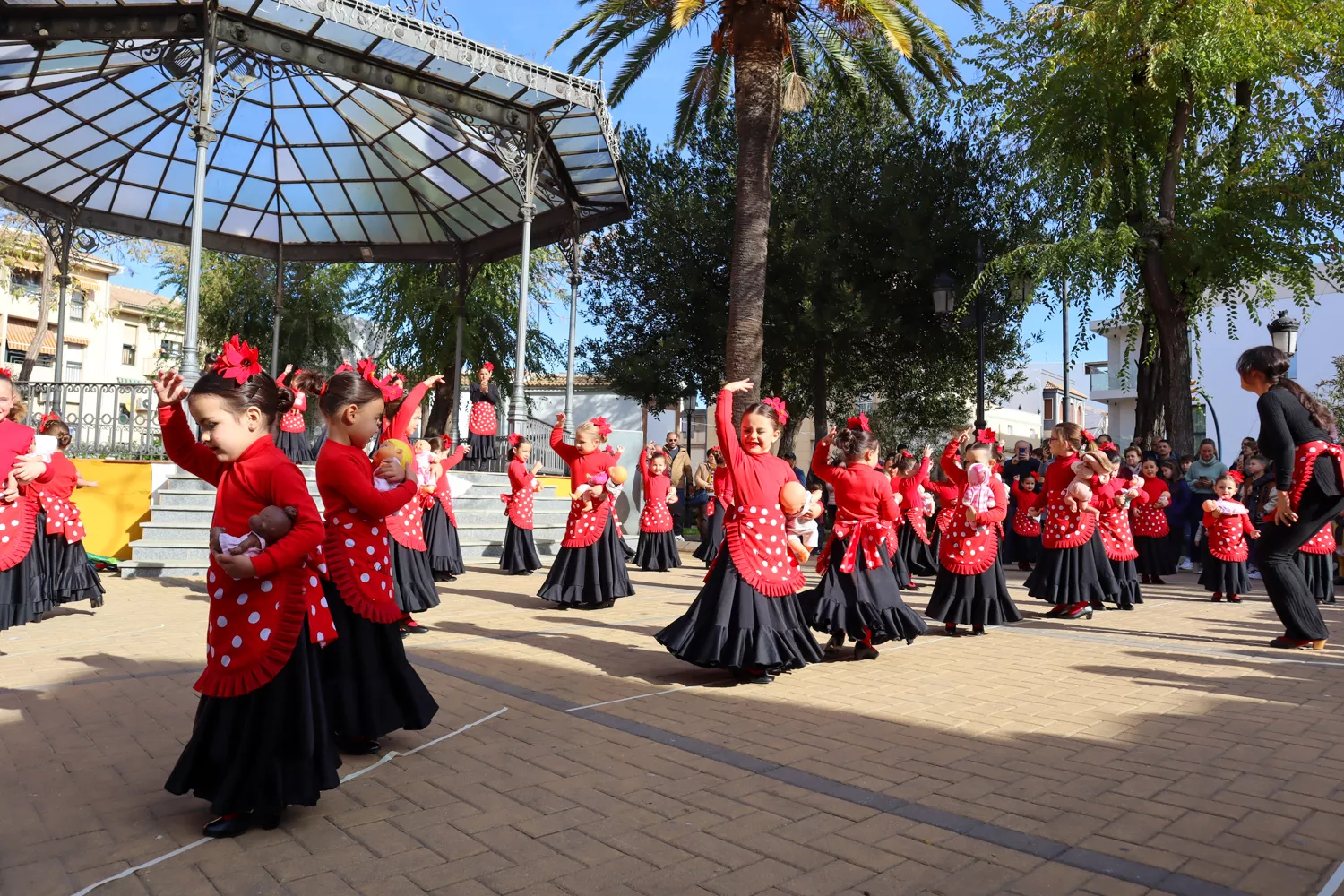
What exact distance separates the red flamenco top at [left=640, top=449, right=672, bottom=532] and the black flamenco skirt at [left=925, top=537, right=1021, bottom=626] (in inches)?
248

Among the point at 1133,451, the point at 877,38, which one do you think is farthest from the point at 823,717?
the point at 877,38

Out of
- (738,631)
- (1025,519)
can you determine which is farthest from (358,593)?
(1025,519)

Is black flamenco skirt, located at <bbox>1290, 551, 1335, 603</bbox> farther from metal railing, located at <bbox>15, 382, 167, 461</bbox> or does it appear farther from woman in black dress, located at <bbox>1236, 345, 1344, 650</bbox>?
metal railing, located at <bbox>15, 382, 167, 461</bbox>

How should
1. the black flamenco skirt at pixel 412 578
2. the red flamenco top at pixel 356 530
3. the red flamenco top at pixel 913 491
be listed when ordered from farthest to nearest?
the red flamenco top at pixel 913 491 → the black flamenco skirt at pixel 412 578 → the red flamenco top at pixel 356 530

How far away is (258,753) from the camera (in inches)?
141

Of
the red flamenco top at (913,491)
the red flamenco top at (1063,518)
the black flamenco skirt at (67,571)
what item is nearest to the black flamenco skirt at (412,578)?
the black flamenco skirt at (67,571)

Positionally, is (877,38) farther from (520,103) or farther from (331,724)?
(331,724)

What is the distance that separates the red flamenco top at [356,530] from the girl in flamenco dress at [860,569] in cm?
340

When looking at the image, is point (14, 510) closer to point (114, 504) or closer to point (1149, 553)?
point (114, 504)

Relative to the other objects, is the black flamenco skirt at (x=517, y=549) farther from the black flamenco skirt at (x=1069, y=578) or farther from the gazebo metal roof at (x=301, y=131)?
the black flamenco skirt at (x=1069, y=578)

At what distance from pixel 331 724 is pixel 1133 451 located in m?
11.9

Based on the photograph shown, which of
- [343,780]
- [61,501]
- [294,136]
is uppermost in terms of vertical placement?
[294,136]

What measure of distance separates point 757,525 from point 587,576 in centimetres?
430

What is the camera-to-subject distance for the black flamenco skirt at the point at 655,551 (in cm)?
1478
